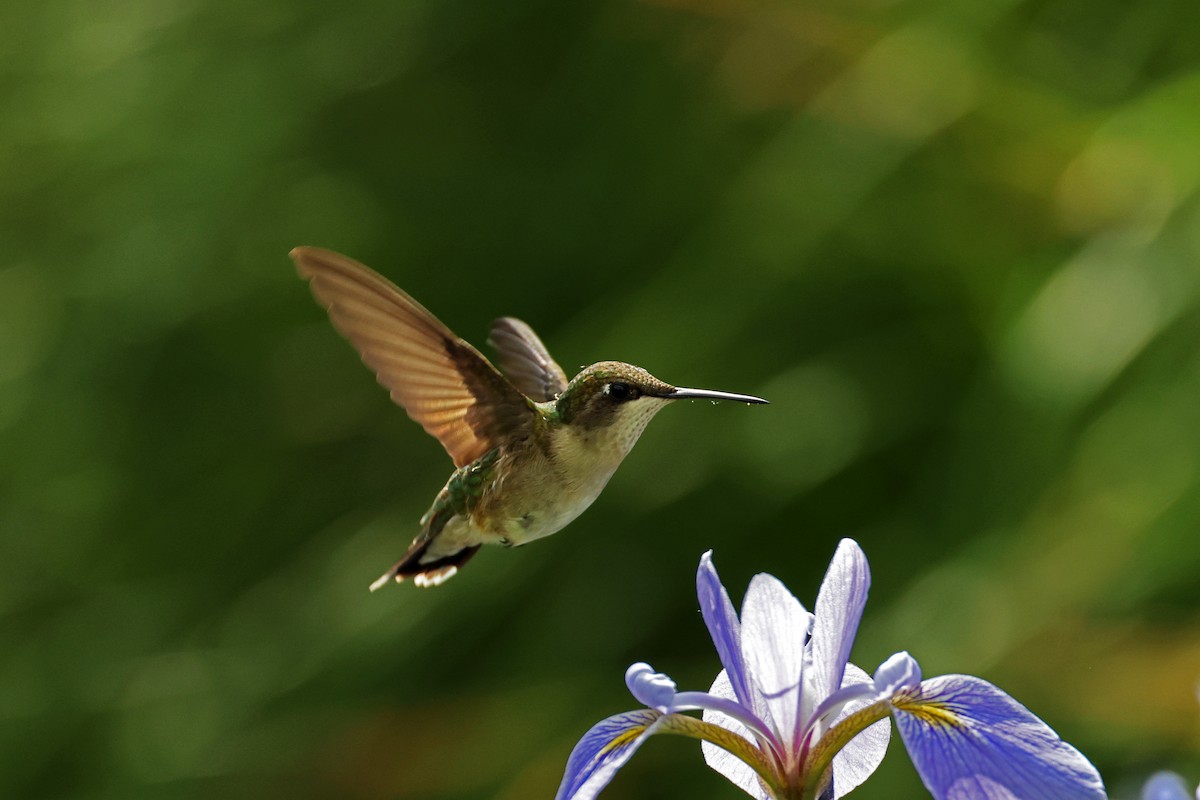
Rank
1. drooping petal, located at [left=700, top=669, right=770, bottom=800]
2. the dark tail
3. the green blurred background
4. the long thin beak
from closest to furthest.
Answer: drooping petal, located at [left=700, top=669, right=770, bottom=800] → the long thin beak → the dark tail → the green blurred background

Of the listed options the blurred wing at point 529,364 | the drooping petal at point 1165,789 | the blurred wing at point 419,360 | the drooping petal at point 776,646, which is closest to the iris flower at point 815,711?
the drooping petal at point 776,646

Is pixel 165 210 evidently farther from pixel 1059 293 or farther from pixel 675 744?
pixel 1059 293

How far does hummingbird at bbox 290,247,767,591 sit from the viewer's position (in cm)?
121

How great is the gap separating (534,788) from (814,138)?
1303 millimetres

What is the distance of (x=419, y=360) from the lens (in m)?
1.31

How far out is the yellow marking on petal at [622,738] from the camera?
90 centimetres

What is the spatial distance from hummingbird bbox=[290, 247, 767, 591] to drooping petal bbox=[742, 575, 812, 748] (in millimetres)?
240

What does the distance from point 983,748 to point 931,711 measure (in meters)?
0.05

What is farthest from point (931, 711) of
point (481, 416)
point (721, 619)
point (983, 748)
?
point (481, 416)

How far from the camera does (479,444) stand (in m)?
1.39

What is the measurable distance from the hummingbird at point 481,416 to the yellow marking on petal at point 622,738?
1.01ft

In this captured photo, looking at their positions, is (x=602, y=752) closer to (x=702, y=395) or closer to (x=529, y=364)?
(x=702, y=395)

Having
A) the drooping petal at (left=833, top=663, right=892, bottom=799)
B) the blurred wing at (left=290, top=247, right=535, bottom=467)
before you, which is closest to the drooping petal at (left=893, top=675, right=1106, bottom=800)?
the drooping petal at (left=833, top=663, right=892, bottom=799)

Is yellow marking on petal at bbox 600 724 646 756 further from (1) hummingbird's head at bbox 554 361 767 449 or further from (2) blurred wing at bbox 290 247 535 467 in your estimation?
(2) blurred wing at bbox 290 247 535 467
